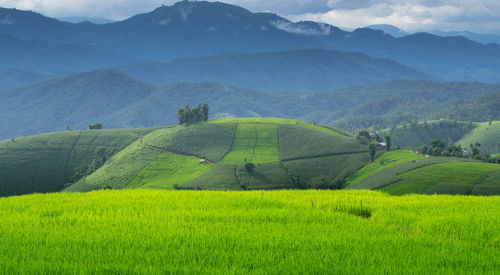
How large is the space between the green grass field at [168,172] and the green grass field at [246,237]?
138m

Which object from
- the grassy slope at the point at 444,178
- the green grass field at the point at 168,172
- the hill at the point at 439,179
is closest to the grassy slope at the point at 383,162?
the hill at the point at 439,179

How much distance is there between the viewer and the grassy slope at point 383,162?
15377 cm

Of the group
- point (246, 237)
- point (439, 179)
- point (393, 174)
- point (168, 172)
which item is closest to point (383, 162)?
point (393, 174)

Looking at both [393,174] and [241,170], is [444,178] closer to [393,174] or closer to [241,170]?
[393,174]

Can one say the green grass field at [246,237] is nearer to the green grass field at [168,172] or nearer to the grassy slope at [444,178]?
the grassy slope at [444,178]

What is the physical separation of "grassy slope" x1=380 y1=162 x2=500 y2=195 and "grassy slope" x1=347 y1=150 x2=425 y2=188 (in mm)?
30556

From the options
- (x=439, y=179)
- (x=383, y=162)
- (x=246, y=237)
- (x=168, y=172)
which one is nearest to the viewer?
(x=246, y=237)

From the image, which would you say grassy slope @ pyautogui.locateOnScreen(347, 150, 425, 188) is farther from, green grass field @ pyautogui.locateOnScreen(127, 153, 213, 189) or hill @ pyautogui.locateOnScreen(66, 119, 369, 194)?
green grass field @ pyautogui.locateOnScreen(127, 153, 213, 189)

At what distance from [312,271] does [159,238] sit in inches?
273

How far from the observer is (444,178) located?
357 ft

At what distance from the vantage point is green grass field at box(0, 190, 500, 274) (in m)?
15.1

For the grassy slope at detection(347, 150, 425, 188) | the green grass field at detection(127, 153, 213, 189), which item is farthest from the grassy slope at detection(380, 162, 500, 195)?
the green grass field at detection(127, 153, 213, 189)

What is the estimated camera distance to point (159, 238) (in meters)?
18.2

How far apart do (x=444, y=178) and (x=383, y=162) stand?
2184 inches
